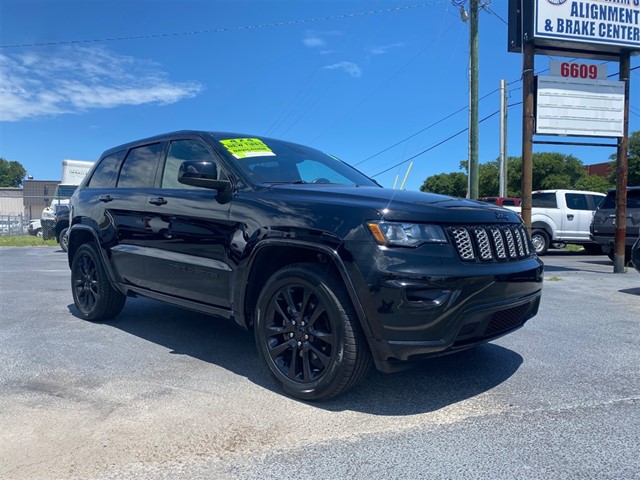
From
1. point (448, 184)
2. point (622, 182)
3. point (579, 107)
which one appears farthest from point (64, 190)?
point (448, 184)

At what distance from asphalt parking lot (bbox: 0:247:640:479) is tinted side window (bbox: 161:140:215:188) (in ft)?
4.80

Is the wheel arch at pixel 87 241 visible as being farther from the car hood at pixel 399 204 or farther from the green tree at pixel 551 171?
the green tree at pixel 551 171

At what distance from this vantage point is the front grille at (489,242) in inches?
129

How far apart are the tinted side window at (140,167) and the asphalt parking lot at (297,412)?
1463 millimetres

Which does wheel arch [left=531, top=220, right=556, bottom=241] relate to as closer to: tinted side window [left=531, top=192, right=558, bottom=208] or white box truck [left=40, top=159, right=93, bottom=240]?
tinted side window [left=531, top=192, right=558, bottom=208]

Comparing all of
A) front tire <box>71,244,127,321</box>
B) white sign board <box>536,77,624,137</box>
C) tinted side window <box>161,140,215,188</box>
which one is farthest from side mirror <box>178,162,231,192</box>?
white sign board <box>536,77,624,137</box>

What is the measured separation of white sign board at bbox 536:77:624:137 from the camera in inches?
405

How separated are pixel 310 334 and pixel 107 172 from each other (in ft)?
11.4

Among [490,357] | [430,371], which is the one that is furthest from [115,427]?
[490,357]

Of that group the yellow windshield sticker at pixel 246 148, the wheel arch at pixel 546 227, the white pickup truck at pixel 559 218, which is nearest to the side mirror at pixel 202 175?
the yellow windshield sticker at pixel 246 148

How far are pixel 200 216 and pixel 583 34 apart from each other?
9140 millimetres

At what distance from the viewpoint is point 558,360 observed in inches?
173

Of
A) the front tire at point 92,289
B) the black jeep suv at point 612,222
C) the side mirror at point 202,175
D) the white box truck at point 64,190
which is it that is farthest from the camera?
the white box truck at point 64,190

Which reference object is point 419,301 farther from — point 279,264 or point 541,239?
point 541,239
